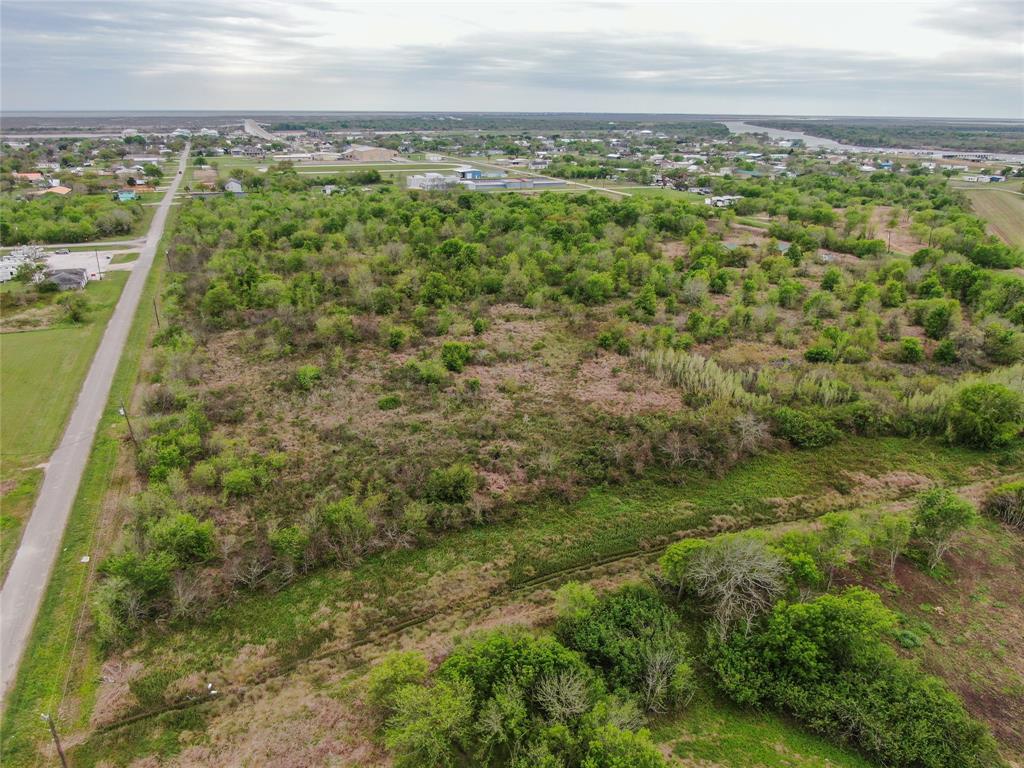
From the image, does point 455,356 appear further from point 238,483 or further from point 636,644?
point 636,644

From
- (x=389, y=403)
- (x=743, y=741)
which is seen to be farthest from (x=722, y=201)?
(x=743, y=741)

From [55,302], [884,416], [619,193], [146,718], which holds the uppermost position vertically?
[619,193]

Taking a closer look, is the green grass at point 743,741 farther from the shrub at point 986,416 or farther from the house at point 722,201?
the house at point 722,201

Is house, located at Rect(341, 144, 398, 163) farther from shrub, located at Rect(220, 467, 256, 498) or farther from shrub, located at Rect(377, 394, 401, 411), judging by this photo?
shrub, located at Rect(220, 467, 256, 498)

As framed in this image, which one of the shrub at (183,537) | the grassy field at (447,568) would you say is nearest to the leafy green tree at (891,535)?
the grassy field at (447,568)

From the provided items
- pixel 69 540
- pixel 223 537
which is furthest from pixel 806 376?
pixel 69 540

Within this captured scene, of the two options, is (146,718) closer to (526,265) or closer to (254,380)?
(254,380)
